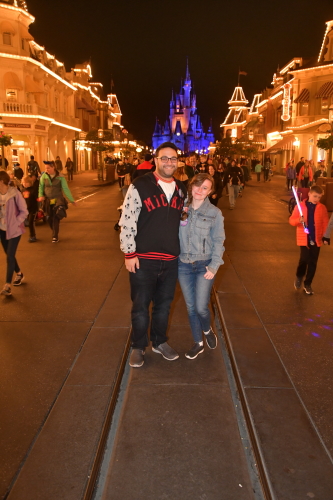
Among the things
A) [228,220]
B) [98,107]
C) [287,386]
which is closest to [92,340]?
[287,386]

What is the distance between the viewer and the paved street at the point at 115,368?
2902mm

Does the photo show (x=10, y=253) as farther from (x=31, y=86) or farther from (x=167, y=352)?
(x=31, y=86)

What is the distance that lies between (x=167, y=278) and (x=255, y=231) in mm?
8099

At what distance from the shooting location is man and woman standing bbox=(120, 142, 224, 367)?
3928 millimetres

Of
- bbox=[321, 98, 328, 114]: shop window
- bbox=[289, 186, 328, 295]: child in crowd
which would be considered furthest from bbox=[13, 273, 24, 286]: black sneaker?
bbox=[321, 98, 328, 114]: shop window

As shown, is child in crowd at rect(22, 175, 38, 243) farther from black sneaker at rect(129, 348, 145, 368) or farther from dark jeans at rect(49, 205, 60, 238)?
black sneaker at rect(129, 348, 145, 368)

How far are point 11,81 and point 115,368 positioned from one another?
99.2 ft

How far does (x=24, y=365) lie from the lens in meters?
4.30

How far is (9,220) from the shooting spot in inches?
250

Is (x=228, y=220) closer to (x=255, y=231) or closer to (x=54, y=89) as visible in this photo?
(x=255, y=231)

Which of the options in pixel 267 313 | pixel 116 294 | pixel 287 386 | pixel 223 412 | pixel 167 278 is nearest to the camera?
pixel 223 412

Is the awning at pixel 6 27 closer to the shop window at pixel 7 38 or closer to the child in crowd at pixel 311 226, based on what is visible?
the shop window at pixel 7 38

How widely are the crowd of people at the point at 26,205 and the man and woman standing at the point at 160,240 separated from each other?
287cm

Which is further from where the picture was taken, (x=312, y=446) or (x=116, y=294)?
(x=116, y=294)
